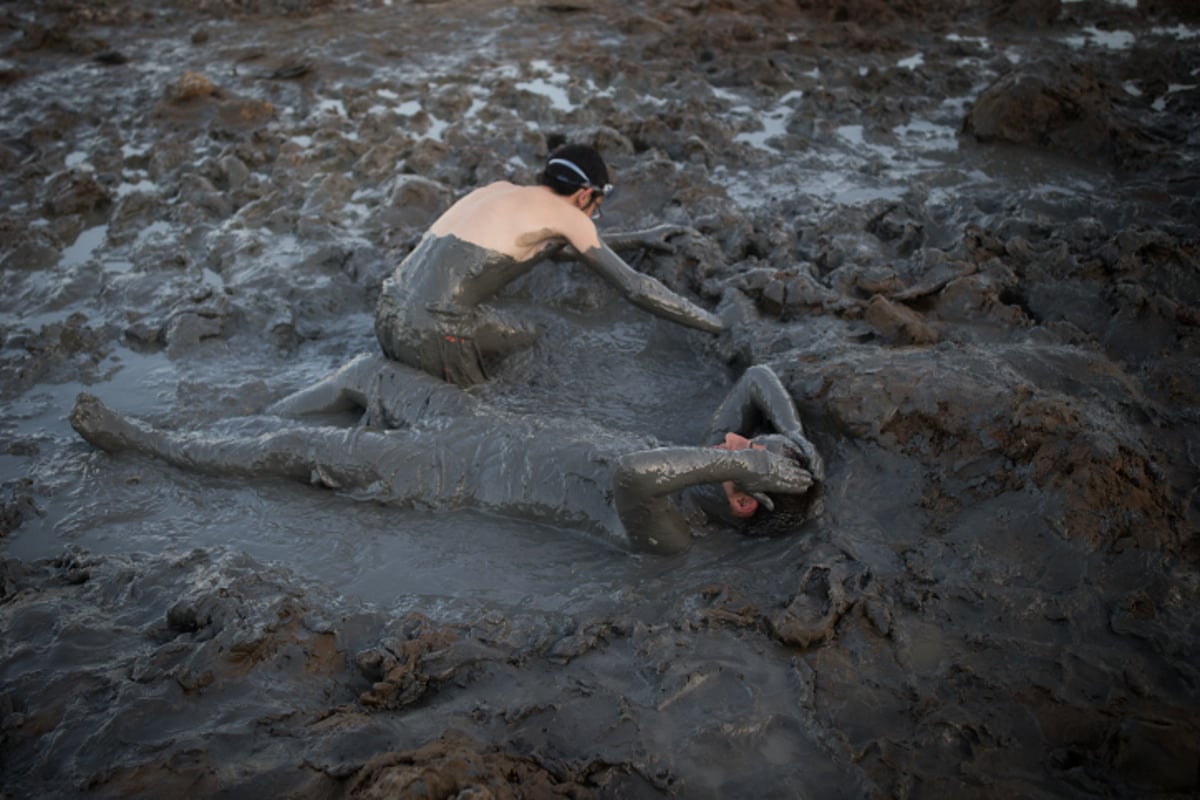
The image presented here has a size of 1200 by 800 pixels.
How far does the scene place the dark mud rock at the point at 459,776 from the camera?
6.22 ft

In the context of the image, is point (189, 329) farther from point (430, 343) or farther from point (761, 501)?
point (761, 501)

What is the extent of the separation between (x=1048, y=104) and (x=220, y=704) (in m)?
5.68

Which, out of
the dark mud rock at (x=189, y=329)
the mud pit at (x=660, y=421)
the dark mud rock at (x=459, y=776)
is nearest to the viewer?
the dark mud rock at (x=459, y=776)

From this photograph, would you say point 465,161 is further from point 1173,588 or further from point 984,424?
point 1173,588

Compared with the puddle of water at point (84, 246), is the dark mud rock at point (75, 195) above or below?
above

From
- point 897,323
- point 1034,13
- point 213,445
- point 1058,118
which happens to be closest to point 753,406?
point 897,323

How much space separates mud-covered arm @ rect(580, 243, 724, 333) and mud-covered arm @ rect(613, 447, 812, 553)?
110 cm

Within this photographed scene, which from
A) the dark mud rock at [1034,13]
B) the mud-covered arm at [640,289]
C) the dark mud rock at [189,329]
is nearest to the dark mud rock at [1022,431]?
the mud-covered arm at [640,289]

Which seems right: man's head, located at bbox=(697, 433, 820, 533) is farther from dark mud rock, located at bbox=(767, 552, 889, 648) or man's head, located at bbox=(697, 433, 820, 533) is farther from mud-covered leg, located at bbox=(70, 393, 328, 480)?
mud-covered leg, located at bbox=(70, 393, 328, 480)

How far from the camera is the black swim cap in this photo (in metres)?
3.64

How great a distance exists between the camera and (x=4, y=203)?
17.6 ft

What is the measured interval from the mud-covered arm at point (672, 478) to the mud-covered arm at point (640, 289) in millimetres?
1101

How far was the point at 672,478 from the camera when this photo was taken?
2.75m

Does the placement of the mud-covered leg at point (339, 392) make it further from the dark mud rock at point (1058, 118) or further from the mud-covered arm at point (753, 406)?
the dark mud rock at point (1058, 118)
